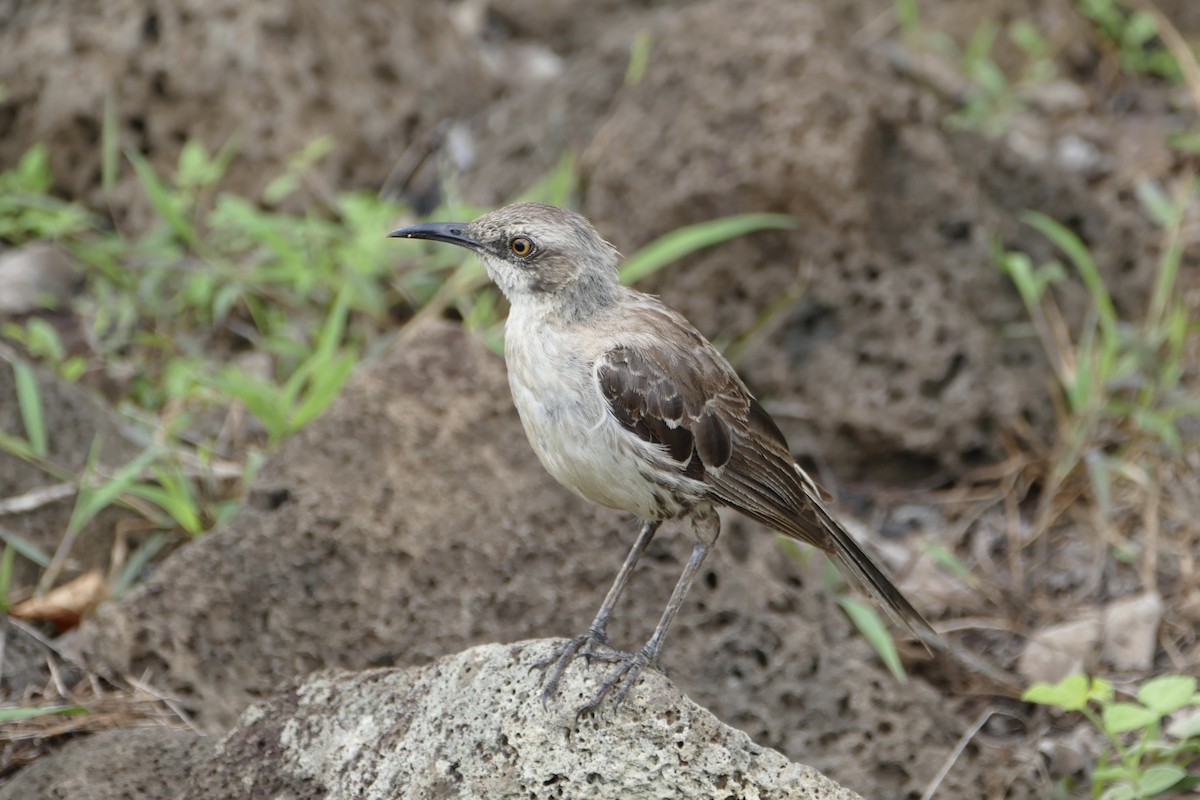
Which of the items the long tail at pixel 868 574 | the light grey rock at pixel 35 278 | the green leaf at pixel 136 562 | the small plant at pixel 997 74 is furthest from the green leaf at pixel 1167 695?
Result: the light grey rock at pixel 35 278

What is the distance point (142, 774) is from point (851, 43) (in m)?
5.51

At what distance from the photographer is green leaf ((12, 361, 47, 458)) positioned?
5.80 meters

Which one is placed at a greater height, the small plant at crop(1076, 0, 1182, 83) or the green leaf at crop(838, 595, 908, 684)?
the small plant at crop(1076, 0, 1182, 83)

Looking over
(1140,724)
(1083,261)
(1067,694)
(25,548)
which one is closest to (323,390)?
(25,548)

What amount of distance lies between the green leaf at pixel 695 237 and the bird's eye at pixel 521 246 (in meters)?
1.99

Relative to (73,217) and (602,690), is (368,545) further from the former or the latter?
(73,217)

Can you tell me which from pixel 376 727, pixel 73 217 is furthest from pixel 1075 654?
Answer: pixel 73 217

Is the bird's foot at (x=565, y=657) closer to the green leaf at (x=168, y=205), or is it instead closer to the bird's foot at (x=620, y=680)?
the bird's foot at (x=620, y=680)

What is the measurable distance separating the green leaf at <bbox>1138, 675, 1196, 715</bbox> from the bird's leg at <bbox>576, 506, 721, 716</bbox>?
155 centimetres

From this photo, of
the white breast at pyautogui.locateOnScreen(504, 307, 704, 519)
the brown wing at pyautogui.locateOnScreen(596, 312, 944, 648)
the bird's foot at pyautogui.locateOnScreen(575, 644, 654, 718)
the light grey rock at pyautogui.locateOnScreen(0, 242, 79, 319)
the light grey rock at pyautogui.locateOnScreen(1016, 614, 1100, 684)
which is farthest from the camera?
the light grey rock at pyautogui.locateOnScreen(0, 242, 79, 319)

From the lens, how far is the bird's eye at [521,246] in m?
4.68

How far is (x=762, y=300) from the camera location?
709cm

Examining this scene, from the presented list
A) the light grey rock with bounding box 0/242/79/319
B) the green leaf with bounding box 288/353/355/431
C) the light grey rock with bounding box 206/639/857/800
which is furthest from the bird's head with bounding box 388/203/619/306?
the light grey rock with bounding box 0/242/79/319

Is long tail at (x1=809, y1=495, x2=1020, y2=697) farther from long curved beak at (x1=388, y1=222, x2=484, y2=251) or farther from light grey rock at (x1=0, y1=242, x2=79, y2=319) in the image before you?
light grey rock at (x1=0, y1=242, x2=79, y2=319)
